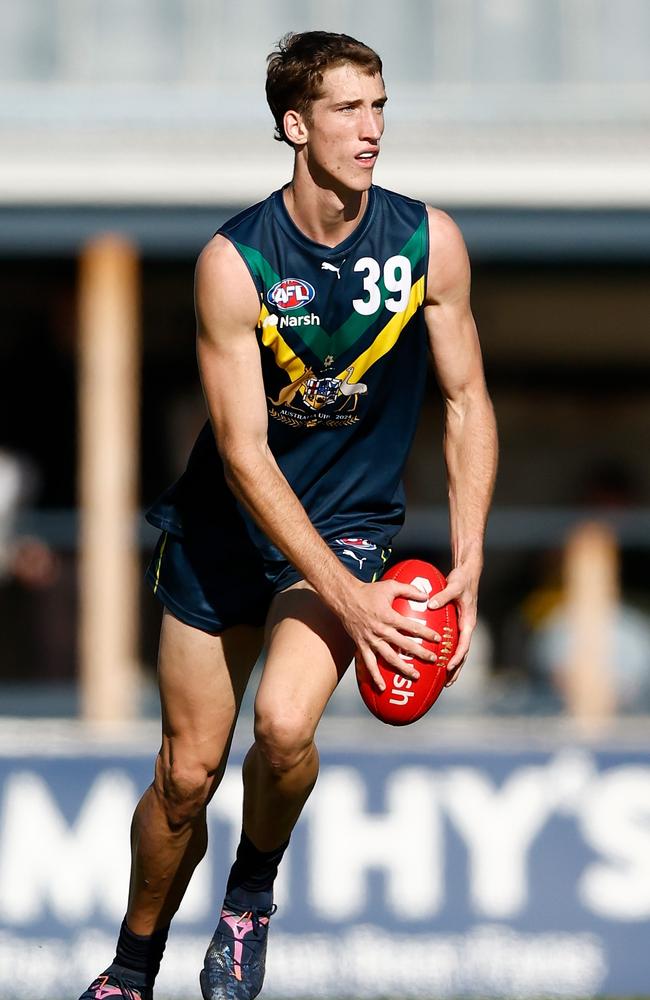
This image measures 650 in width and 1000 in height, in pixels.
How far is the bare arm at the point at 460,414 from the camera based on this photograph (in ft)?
15.8

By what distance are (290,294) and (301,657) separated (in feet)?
3.04

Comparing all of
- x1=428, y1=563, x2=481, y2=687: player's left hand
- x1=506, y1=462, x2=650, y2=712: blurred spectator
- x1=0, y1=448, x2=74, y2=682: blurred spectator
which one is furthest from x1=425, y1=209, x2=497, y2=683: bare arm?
x1=0, y1=448, x2=74, y2=682: blurred spectator

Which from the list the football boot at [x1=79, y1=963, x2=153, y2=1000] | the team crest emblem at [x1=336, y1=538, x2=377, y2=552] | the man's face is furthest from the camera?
the football boot at [x1=79, y1=963, x2=153, y2=1000]

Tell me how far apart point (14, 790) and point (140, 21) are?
4.39m

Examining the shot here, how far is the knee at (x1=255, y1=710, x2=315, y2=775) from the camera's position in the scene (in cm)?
456

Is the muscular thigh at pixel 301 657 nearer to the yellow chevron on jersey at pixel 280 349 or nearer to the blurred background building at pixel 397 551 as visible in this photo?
the yellow chevron on jersey at pixel 280 349

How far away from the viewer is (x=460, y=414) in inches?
197

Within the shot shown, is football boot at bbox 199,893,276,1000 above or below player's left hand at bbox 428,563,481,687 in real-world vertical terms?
below

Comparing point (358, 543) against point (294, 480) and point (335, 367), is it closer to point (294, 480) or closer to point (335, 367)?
point (294, 480)

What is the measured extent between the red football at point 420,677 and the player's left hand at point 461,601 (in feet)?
0.07

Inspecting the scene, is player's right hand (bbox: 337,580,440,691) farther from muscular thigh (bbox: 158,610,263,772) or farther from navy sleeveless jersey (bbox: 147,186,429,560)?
muscular thigh (bbox: 158,610,263,772)

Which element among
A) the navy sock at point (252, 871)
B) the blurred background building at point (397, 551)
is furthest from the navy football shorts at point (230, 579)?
the blurred background building at point (397, 551)

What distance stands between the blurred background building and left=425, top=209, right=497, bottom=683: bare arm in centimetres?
360

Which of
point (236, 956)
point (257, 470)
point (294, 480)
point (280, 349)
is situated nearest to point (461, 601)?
point (294, 480)
